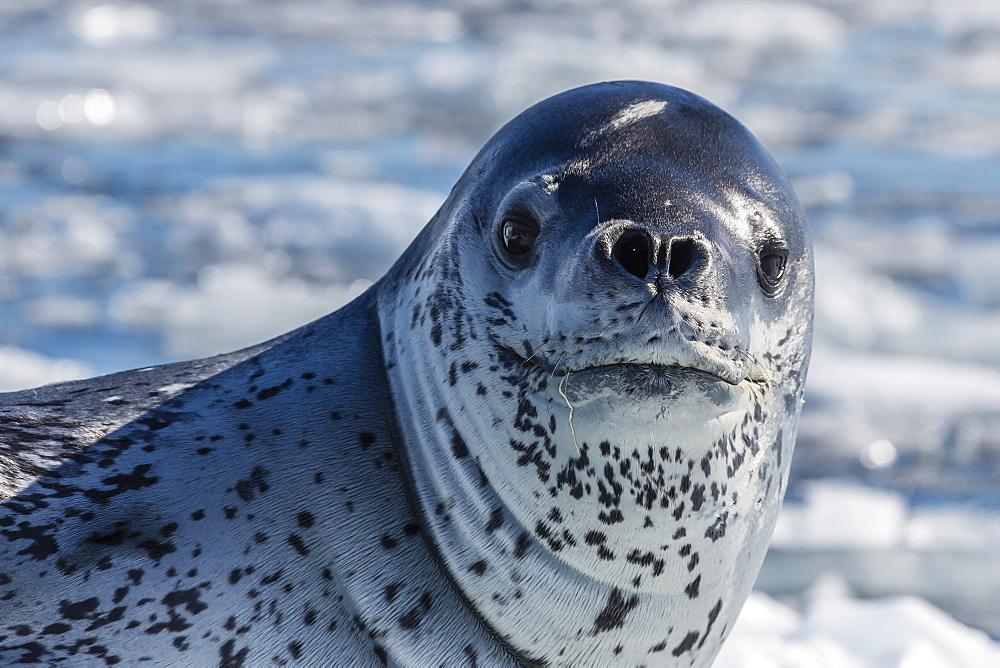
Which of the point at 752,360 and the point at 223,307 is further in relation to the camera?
the point at 223,307

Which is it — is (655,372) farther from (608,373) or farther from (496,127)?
(496,127)

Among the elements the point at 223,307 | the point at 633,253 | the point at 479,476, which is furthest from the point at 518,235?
the point at 223,307

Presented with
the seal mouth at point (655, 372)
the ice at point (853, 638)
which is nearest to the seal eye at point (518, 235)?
the seal mouth at point (655, 372)

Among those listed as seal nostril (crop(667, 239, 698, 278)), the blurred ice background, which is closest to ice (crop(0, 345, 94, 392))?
the blurred ice background

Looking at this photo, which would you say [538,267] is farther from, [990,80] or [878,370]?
[990,80]

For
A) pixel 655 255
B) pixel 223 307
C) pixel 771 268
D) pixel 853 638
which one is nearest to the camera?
pixel 655 255

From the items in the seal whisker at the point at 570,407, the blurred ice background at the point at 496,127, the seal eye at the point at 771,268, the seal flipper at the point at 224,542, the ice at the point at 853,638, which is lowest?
the blurred ice background at the point at 496,127

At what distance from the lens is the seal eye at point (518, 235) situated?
1879mm

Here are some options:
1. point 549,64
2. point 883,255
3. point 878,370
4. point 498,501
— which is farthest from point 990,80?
point 498,501

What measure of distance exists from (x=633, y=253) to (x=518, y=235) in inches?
10.2

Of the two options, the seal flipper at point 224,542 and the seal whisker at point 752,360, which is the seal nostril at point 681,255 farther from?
the seal flipper at point 224,542

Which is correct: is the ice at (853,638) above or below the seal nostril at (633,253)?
below

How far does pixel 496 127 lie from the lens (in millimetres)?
8305

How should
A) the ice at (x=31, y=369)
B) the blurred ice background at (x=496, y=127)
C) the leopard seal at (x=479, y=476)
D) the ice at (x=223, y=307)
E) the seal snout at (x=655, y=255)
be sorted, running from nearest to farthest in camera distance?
the seal snout at (x=655, y=255) < the leopard seal at (x=479, y=476) < the blurred ice background at (x=496, y=127) < the ice at (x=31, y=369) < the ice at (x=223, y=307)
